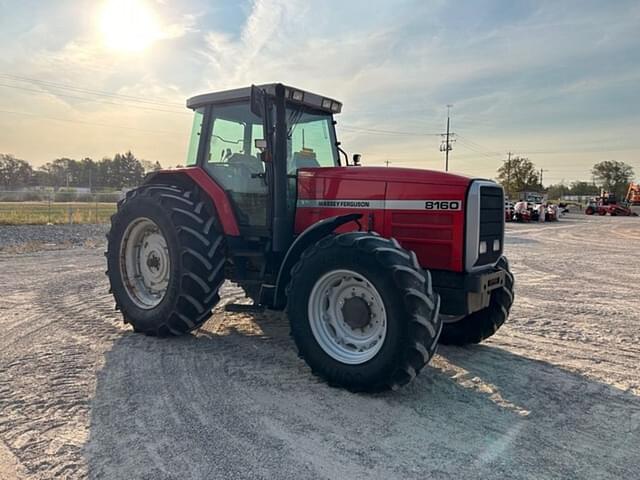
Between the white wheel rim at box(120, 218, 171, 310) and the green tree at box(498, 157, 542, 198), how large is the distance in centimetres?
7026

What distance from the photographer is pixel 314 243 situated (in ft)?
14.1

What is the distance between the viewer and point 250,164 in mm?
5172

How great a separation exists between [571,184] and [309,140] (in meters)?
107

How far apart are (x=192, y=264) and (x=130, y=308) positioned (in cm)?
115

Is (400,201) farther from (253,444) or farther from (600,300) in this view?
(600,300)

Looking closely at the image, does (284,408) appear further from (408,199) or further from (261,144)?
(261,144)

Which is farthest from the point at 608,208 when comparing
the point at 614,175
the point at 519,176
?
the point at 614,175

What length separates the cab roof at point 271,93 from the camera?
477 cm

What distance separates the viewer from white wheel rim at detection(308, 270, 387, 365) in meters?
3.80

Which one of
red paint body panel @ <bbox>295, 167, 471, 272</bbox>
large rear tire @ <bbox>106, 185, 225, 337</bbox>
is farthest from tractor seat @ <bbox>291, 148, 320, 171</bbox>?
large rear tire @ <bbox>106, 185, 225, 337</bbox>

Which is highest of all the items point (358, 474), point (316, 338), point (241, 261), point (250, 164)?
point (250, 164)

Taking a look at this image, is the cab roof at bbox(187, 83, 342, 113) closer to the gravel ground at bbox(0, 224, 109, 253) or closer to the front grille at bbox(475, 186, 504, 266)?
the front grille at bbox(475, 186, 504, 266)

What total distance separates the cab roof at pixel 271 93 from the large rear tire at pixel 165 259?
40.6 inches

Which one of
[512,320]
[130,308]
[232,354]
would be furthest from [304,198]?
[512,320]
